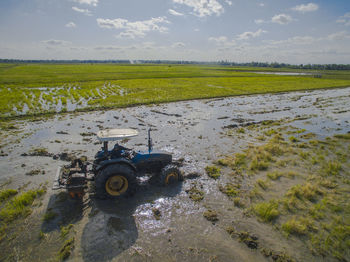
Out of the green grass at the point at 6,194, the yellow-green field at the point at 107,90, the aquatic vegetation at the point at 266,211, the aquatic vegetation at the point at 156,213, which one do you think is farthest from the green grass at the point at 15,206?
the yellow-green field at the point at 107,90

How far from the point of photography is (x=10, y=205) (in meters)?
5.87

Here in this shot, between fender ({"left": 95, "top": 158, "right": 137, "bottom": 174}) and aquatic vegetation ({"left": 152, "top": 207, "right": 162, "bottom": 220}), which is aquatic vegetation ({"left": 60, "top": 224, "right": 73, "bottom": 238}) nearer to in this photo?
fender ({"left": 95, "top": 158, "right": 137, "bottom": 174})

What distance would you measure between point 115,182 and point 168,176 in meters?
1.79

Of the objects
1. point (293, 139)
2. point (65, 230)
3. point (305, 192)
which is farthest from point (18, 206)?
point (293, 139)

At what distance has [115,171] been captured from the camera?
18.7ft

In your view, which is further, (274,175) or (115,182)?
(274,175)

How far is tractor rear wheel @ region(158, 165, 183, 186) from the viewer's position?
683 centimetres

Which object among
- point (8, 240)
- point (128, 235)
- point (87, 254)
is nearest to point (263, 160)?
point (128, 235)

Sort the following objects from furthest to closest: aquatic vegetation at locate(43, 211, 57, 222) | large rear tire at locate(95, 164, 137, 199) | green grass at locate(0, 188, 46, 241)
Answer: large rear tire at locate(95, 164, 137, 199)
aquatic vegetation at locate(43, 211, 57, 222)
green grass at locate(0, 188, 46, 241)

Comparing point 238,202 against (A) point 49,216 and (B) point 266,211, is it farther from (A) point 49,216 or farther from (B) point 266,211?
(A) point 49,216

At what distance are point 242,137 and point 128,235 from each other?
9927mm

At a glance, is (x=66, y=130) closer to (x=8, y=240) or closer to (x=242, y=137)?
(x=8, y=240)

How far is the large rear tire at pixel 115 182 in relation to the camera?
5688 mm

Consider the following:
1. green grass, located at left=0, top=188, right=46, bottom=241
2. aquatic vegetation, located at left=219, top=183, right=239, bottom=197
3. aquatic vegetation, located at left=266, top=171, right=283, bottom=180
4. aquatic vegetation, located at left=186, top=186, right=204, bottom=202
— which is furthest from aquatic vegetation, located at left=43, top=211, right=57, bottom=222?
aquatic vegetation, located at left=266, top=171, right=283, bottom=180
